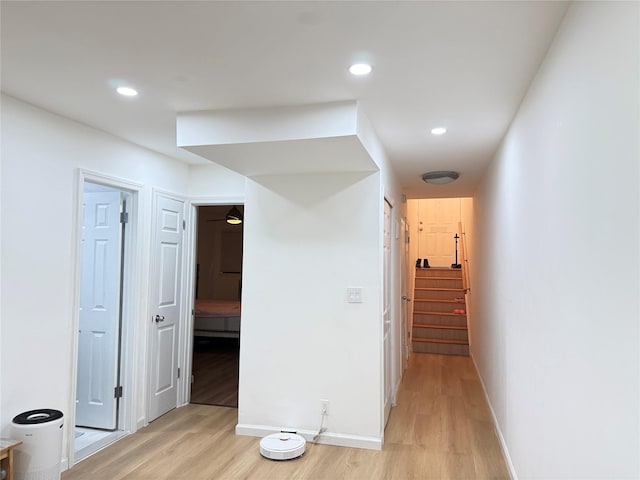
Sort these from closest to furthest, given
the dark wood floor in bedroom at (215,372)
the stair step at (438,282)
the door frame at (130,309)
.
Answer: the door frame at (130,309) → the dark wood floor in bedroom at (215,372) → the stair step at (438,282)

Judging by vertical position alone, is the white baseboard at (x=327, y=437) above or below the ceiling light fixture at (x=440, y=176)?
below

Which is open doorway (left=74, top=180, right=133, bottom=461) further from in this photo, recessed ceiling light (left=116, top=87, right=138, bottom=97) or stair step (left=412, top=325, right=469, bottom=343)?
stair step (left=412, top=325, right=469, bottom=343)

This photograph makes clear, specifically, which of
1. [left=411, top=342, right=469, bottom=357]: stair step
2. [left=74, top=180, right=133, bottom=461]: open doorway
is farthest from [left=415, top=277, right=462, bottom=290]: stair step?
[left=74, top=180, right=133, bottom=461]: open doorway

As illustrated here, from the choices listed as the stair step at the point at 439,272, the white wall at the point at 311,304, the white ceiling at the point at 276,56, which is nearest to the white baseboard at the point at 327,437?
the white wall at the point at 311,304

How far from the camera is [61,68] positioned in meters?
2.22

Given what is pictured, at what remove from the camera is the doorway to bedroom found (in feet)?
16.7

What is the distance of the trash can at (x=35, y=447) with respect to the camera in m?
2.46

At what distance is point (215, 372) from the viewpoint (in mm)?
5715

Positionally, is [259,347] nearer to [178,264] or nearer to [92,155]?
[178,264]

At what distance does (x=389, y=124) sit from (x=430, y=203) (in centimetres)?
640

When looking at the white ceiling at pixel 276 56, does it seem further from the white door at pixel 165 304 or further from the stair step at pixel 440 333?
the stair step at pixel 440 333

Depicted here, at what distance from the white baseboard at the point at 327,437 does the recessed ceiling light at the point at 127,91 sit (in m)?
2.66

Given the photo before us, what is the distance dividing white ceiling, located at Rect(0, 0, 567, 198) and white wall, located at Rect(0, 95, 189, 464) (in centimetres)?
19

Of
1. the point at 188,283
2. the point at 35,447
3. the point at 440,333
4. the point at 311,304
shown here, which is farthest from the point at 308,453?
the point at 440,333
